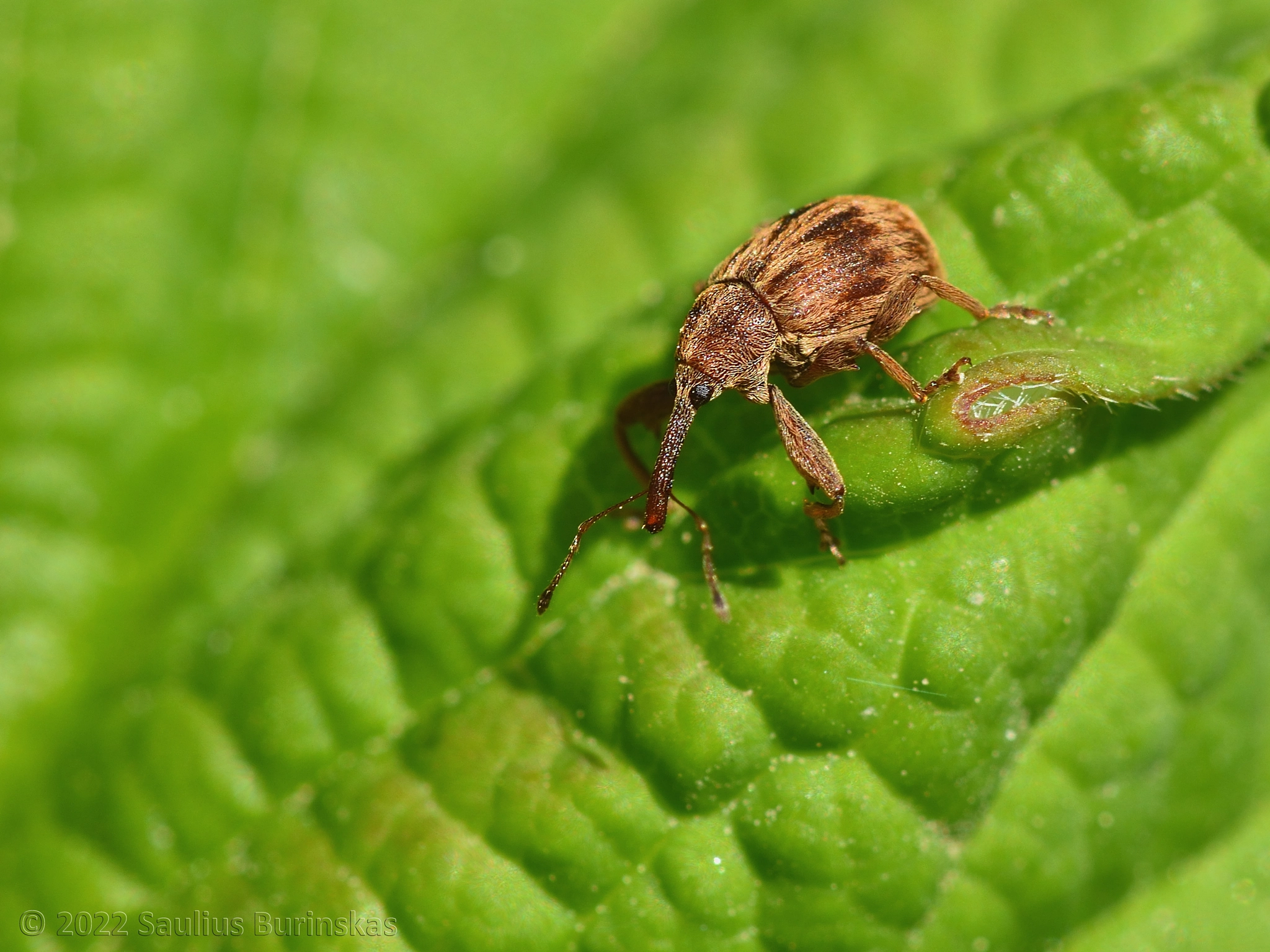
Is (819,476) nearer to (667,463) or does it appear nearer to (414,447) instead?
(667,463)

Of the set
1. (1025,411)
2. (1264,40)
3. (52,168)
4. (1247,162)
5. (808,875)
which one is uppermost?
(52,168)

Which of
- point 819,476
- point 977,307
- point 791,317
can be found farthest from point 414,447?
point 977,307

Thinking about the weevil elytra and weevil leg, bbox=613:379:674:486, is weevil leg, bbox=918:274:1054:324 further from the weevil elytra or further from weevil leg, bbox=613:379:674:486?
weevil leg, bbox=613:379:674:486

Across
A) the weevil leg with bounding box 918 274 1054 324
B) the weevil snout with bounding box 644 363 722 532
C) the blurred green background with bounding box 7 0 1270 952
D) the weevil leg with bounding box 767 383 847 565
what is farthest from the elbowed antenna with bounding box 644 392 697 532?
the weevil leg with bounding box 918 274 1054 324

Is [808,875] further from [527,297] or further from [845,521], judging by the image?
[527,297]

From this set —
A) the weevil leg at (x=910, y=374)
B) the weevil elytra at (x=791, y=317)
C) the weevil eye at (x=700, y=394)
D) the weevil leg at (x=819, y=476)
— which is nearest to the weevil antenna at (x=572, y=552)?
the weevil elytra at (x=791, y=317)

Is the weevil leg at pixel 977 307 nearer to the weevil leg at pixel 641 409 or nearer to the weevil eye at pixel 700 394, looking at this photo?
the weevil eye at pixel 700 394

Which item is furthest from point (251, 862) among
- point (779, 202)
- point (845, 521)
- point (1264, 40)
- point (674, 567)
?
point (1264, 40)
